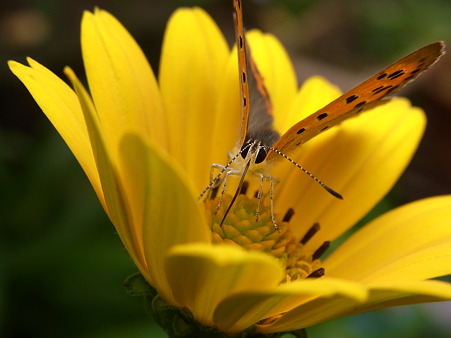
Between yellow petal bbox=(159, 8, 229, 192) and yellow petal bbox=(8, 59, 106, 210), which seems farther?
yellow petal bbox=(159, 8, 229, 192)

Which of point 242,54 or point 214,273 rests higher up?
point 242,54

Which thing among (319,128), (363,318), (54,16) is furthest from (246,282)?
(54,16)

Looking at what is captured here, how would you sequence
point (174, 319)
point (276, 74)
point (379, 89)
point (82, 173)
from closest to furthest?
1. point (174, 319)
2. point (379, 89)
3. point (276, 74)
4. point (82, 173)

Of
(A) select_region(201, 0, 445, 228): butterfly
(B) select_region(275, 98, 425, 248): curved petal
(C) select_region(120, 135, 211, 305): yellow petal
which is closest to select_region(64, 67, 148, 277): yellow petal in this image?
(C) select_region(120, 135, 211, 305): yellow petal

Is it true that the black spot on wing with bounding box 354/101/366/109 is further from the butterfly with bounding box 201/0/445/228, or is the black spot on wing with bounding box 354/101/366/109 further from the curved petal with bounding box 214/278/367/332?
the curved petal with bounding box 214/278/367/332

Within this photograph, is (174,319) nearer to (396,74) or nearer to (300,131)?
(300,131)

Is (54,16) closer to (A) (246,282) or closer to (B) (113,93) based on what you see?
(B) (113,93)

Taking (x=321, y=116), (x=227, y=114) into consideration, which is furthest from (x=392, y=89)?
(x=227, y=114)
